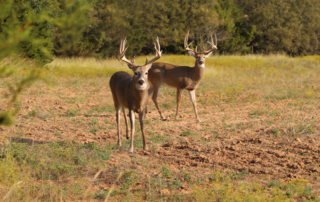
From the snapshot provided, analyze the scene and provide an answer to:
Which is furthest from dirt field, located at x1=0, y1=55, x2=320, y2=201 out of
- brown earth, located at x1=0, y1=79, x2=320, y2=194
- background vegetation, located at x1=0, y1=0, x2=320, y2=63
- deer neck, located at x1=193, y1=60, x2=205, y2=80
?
background vegetation, located at x1=0, y1=0, x2=320, y2=63

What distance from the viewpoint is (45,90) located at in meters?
14.4

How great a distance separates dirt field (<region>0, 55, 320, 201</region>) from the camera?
6008mm

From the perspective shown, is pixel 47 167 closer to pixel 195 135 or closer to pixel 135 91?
pixel 135 91

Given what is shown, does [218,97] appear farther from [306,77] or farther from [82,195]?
[82,195]

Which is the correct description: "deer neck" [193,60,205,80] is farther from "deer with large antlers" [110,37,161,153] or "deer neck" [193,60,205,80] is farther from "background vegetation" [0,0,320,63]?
"background vegetation" [0,0,320,63]

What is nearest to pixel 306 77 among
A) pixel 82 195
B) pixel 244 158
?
pixel 244 158

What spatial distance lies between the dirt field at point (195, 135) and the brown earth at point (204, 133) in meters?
0.02

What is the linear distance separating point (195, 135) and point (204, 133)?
299 millimetres

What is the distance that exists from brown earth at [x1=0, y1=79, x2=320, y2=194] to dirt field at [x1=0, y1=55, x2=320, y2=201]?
0.02 m

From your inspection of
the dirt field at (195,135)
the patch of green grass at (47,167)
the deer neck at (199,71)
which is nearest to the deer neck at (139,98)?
the dirt field at (195,135)

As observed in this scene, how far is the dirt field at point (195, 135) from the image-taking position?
19.7 ft

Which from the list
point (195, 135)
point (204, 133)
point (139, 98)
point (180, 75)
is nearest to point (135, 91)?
point (139, 98)

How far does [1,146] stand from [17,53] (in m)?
4.63

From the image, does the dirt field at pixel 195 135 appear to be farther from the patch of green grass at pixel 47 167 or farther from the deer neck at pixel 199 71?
the deer neck at pixel 199 71
